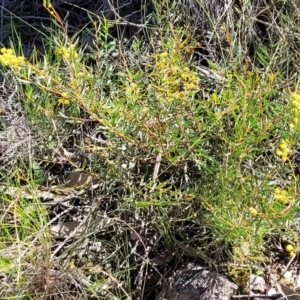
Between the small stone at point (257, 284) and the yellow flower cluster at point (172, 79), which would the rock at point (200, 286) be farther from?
the yellow flower cluster at point (172, 79)

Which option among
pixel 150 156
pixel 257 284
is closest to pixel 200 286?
pixel 257 284

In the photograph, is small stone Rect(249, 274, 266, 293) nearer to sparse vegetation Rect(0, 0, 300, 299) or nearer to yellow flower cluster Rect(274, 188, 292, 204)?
sparse vegetation Rect(0, 0, 300, 299)

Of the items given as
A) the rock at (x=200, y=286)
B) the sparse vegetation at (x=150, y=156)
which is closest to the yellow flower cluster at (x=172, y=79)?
the sparse vegetation at (x=150, y=156)

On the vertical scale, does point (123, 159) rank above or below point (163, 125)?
below

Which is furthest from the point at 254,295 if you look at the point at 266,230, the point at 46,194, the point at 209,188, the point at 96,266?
the point at 46,194

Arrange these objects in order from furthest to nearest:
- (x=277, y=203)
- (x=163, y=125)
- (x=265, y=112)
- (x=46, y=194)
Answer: (x=46, y=194) < (x=265, y=112) < (x=163, y=125) < (x=277, y=203)

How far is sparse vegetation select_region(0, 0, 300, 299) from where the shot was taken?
1.54 metres

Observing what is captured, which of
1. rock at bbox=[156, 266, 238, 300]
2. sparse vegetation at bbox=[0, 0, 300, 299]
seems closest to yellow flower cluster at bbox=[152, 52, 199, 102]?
sparse vegetation at bbox=[0, 0, 300, 299]

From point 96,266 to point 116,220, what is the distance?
0.16 metres

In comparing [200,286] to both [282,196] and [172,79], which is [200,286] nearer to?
[282,196]

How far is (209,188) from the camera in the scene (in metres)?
1.62

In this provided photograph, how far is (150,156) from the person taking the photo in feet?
5.63

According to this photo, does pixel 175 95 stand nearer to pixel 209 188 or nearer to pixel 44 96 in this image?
pixel 209 188

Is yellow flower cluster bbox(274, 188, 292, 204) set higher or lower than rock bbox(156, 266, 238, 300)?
higher
